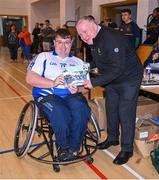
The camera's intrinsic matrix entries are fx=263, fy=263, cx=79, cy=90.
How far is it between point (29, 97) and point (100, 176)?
8.10 feet

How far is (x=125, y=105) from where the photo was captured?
201 cm

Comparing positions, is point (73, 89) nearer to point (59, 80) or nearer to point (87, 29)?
point (59, 80)

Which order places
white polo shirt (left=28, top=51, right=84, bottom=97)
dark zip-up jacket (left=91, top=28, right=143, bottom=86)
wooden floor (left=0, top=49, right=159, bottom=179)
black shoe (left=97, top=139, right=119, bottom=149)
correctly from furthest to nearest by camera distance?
black shoe (left=97, top=139, right=119, bottom=149)
white polo shirt (left=28, top=51, right=84, bottom=97)
wooden floor (left=0, top=49, right=159, bottom=179)
dark zip-up jacket (left=91, top=28, right=143, bottom=86)

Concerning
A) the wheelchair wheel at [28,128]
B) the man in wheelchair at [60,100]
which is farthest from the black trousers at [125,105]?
the wheelchair wheel at [28,128]

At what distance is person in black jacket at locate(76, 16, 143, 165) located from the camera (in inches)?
72.4

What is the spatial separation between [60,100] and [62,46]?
0.43 metres

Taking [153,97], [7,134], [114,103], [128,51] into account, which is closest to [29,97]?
[7,134]

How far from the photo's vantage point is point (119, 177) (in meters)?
1.91

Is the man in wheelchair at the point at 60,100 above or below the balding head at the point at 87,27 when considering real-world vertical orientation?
below

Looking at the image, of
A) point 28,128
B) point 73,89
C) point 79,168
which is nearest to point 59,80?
point 73,89

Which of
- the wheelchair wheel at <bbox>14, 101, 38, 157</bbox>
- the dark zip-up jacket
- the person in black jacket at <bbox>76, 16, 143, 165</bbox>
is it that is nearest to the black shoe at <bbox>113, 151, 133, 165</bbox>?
the person in black jacket at <bbox>76, 16, 143, 165</bbox>

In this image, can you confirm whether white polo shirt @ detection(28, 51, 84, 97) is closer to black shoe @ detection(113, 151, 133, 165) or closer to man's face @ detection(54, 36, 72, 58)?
man's face @ detection(54, 36, 72, 58)

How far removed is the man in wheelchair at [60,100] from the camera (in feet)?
6.12

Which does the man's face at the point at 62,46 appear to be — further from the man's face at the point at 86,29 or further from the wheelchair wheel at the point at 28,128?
the wheelchair wheel at the point at 28,128
